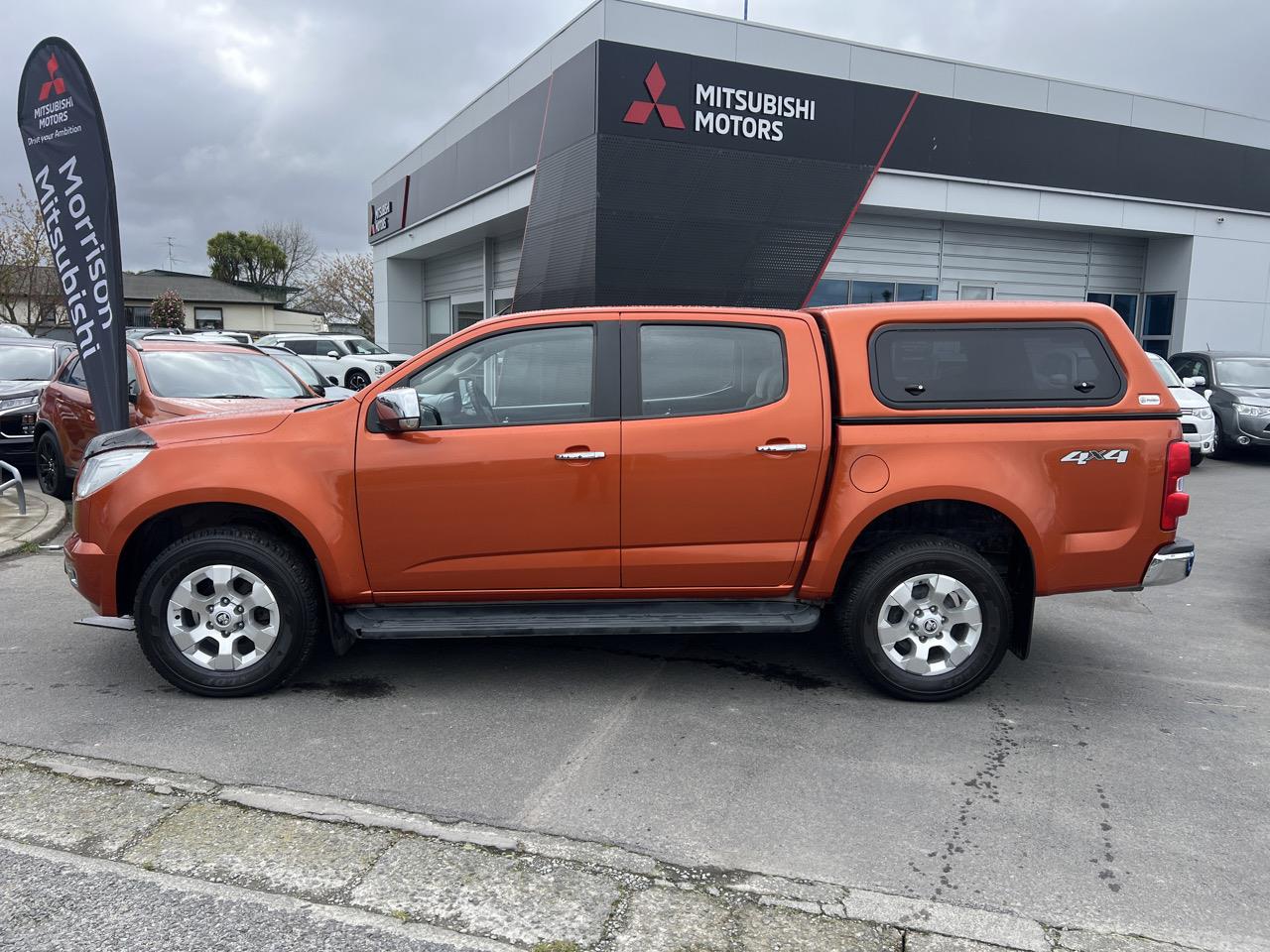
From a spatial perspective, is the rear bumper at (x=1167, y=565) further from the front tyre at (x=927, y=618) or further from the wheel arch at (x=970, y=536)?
the front tyre at (x=927, y=618)

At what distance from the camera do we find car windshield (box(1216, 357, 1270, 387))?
1492cm

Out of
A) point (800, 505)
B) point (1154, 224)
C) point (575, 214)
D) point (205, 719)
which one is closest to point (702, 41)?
point (575, 214)

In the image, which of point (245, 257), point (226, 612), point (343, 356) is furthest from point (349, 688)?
point (245, 257)

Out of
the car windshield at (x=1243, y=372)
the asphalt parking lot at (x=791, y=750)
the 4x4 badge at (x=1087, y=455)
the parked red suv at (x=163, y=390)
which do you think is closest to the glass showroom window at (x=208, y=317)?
the parked red suv at (x=163, y=390)

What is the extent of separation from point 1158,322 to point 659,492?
754 inches

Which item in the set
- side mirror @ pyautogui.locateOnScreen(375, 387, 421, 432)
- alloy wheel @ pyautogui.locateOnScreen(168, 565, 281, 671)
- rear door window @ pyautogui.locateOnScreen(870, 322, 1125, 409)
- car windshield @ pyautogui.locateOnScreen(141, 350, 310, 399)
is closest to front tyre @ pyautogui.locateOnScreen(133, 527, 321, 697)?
alloy wheel @ pyautogui.locateOnScreen(168, 565, 281, 671)

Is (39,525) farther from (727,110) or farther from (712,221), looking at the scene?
(727,110)

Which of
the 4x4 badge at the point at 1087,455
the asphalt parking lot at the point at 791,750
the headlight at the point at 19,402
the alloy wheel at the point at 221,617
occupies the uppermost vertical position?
the 4x4 badge at the point at 1087,455

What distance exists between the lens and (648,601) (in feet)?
15.0

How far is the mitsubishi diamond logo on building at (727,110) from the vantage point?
13398mm

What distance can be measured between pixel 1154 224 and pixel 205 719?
1945 centimetres

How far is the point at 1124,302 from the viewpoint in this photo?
64.8 ft

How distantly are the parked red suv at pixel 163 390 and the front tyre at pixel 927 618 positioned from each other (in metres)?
5.42

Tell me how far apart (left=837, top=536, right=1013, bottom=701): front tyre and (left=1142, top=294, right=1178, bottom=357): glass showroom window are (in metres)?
17.7
